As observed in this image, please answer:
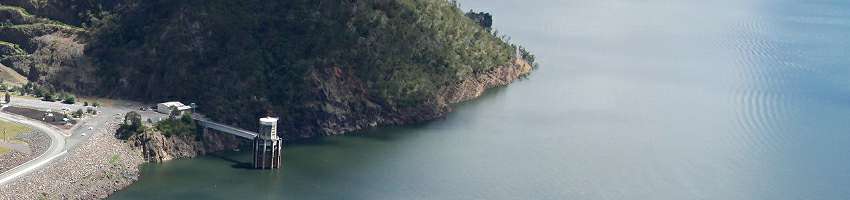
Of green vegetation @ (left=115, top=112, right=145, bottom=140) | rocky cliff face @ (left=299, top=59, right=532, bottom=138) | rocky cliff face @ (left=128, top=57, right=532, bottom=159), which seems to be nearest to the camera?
green vegetation @ (left=115, top=112, right=145, bottom=140)

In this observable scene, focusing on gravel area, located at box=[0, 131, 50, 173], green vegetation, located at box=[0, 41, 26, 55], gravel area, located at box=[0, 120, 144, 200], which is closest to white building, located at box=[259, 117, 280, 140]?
gravel area, located at box=[0, 120, 144, 200]

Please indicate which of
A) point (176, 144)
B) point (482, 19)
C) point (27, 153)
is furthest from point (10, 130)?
point (482, 19)

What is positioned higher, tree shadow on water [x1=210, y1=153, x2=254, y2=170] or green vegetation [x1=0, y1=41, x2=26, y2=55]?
green vegetation [x1=0, y1=41, x2=26, y2=55]

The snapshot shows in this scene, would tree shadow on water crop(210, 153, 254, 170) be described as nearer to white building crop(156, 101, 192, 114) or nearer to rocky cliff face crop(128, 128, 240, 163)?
rocky cliff face crop(128, 128, 240, 163)

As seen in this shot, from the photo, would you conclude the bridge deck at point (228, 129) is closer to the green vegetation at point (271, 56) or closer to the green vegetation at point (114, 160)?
Result: the green vegetation at point (271, 56)

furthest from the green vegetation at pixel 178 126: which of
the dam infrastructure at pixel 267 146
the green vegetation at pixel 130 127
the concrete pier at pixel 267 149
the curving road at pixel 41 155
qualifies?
the curving road at pixel 41 155
